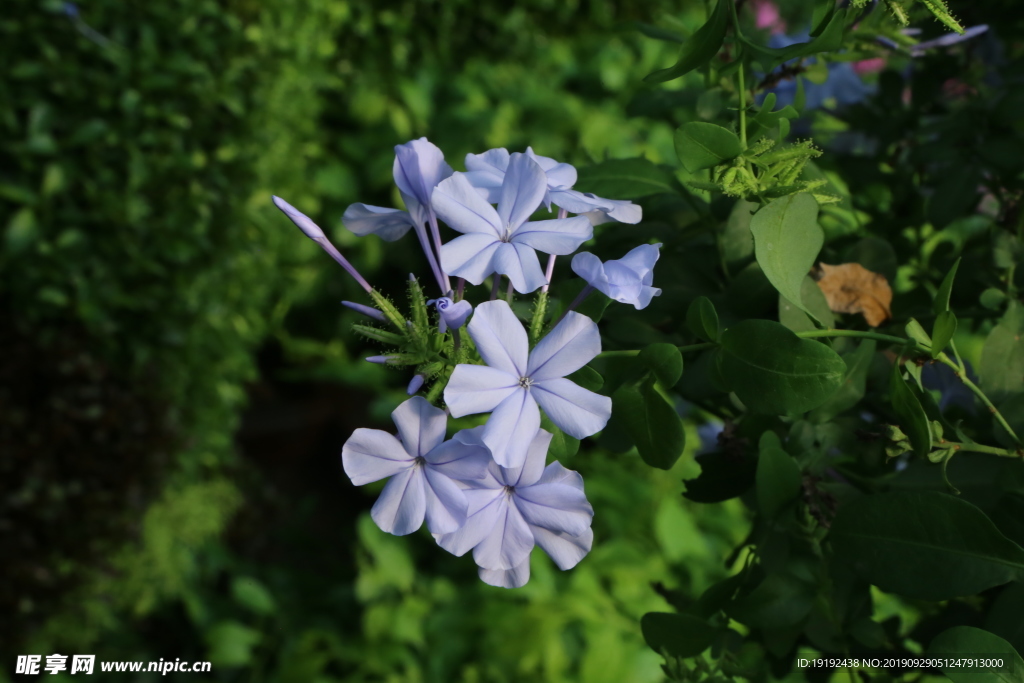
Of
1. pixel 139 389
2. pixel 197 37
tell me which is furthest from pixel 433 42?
pixel 139 389

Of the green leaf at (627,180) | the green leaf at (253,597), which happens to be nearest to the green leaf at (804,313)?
the green leaf at (627,180)

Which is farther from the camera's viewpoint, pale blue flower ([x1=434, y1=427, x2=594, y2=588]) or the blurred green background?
the blurred green background

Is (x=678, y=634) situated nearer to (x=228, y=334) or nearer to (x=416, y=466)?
(x=416, y=466)

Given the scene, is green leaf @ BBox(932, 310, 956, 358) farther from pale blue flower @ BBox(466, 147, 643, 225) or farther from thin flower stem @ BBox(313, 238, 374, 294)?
thin flower stem @ BBox(313, 238, 374, 294)

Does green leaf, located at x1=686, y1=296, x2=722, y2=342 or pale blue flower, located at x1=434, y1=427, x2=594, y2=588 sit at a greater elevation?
green leaf, located at x1=686, y1=296, x2=722, y2=342

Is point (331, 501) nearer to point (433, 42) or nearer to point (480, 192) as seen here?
point (433, 42)

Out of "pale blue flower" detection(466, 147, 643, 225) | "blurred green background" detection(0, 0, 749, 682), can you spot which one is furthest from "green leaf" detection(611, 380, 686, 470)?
"blurred green background" detection(0, 0, 749, 682)
